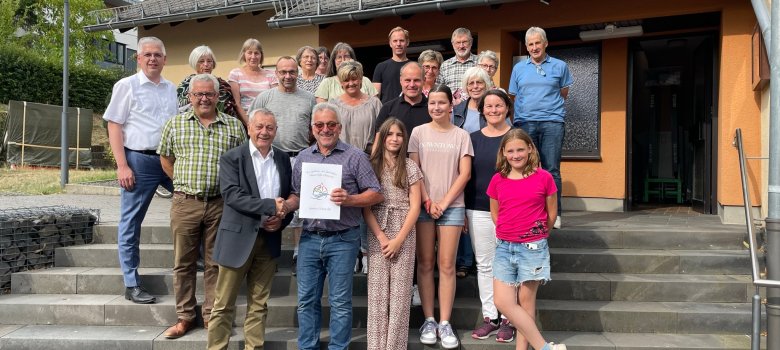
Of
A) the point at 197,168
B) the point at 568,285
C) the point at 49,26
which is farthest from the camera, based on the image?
the point at 49,26

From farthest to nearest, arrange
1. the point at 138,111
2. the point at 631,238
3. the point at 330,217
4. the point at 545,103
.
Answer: the point at 631,238
the point at 545,103
the point at 138,111
the point at 330,217

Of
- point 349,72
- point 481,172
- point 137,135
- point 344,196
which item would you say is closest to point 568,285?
point 481,172

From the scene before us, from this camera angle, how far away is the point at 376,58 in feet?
32.7

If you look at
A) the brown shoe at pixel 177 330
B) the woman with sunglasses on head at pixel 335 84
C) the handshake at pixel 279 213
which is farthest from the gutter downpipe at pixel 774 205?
the brown shoe at pixel 177 330

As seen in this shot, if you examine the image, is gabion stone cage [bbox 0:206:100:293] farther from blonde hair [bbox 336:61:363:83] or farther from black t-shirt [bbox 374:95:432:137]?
black t-shirt [bbox 374:95:432:137]

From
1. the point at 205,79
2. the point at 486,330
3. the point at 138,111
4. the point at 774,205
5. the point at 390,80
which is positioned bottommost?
the point at 486,330

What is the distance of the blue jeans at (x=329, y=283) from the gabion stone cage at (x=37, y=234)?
3229 millimetres

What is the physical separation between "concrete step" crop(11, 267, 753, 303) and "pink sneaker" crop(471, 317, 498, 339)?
24.1 inches

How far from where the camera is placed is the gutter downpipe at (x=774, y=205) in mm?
3934

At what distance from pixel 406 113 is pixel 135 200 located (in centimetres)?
239

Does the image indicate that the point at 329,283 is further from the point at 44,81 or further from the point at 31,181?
the point at 44,81

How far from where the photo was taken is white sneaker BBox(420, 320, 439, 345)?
14.3ft

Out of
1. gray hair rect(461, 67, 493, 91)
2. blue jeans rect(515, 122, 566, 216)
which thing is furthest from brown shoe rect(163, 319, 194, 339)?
blue jeans rect(515, 122, 566, 216)

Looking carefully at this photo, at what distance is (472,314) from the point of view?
4.83 meters
